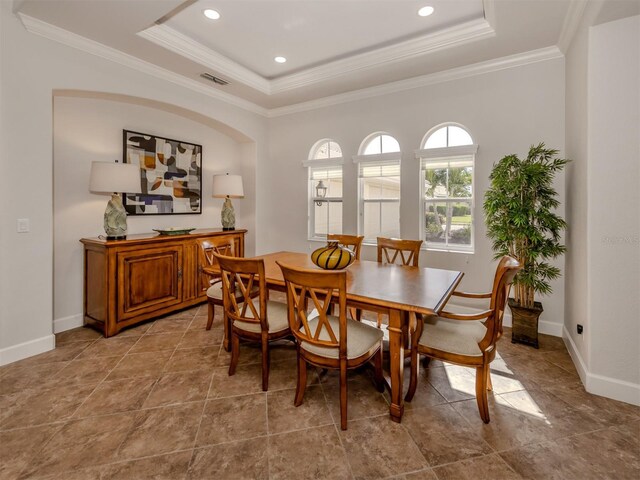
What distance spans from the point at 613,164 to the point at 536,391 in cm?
173

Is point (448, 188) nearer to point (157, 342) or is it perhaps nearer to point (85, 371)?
point (157, 342)

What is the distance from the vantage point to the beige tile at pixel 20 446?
5.31 ft

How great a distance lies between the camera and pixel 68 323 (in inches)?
135

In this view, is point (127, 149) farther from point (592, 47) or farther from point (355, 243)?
point (592, 47)

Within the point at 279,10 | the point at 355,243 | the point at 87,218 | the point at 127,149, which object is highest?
the point at 279,10

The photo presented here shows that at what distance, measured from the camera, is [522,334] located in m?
3.09

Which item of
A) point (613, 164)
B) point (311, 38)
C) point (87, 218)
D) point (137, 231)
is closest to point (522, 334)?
point (613, 164)

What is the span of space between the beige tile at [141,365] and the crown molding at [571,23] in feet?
14.5

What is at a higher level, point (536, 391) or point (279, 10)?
point (279, 10)

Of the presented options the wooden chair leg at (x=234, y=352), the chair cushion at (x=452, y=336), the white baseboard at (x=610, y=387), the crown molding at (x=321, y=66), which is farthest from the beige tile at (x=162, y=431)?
the crown molding at (x=321, y=66)

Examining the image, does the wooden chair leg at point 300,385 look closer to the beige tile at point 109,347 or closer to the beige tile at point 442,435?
the beige tile at point 442,435

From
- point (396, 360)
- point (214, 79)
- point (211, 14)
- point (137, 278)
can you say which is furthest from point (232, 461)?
point (214, 79)

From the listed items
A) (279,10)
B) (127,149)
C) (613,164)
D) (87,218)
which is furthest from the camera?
(127,149)

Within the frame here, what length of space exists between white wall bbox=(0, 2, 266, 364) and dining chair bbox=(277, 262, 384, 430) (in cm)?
250
